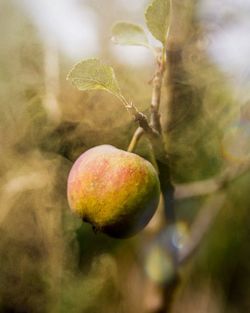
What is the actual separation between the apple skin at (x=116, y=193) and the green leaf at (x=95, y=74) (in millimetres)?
95

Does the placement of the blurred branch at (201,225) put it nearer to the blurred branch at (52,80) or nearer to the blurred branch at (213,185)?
the blurred branch at (213,185)

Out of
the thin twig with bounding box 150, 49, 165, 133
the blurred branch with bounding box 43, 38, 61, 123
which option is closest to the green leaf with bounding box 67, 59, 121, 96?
the thin twig with bounding box 150, 49, 165, 133

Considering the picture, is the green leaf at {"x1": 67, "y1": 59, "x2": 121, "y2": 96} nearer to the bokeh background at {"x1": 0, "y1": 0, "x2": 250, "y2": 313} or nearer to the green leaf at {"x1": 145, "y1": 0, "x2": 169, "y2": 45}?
the green leaf at {"x1": 145, "y1": 0, "x2": 169, "y2": 45}

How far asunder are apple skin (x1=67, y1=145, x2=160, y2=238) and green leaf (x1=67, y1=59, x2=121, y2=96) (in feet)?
0.31

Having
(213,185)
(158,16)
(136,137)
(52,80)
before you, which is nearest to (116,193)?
(136,137)

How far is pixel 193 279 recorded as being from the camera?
1144 mm

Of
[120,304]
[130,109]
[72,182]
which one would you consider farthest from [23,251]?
[130,109]

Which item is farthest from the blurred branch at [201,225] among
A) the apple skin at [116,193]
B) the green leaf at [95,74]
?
the green leaf at [95,74]

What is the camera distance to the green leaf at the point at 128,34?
24.6 inches

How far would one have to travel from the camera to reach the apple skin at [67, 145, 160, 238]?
520mm

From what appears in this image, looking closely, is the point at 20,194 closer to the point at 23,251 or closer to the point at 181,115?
the point at 23,251

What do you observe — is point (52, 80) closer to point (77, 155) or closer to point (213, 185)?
point (77, 155)

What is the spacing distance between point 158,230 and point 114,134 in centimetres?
28

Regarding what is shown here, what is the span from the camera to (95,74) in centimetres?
50
